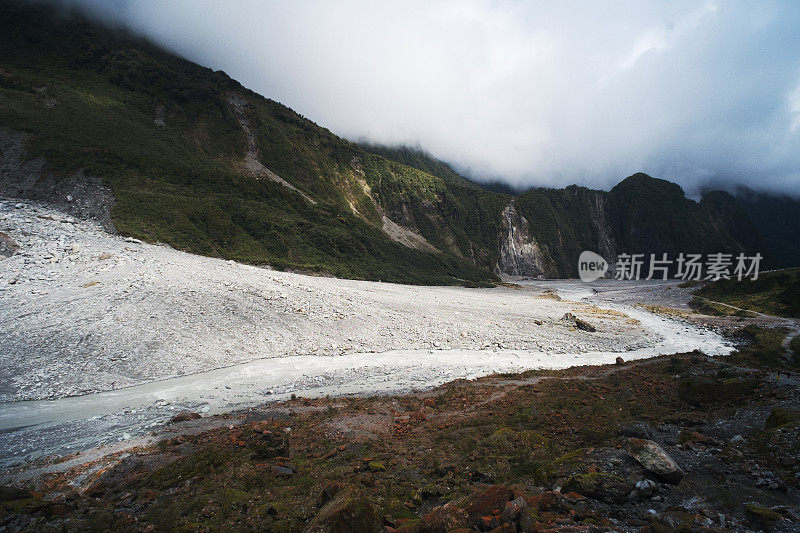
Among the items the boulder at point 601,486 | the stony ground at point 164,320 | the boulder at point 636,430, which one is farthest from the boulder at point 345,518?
the stony ground at point 164,320

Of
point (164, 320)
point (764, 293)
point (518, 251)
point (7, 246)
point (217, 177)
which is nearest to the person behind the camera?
point (164, 320)

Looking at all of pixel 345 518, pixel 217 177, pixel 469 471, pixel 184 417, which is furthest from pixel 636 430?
pixel 217 177

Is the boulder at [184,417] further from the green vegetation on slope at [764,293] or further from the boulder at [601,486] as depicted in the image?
the green vegetation on slope at [764,293]

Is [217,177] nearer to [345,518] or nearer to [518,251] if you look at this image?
[345,518]

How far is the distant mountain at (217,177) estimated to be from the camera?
4206 centimetres

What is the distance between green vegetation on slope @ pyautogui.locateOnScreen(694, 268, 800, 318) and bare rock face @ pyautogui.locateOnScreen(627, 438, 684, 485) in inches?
2169

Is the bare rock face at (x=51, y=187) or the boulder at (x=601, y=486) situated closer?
the boulder at (x=601, y=486)

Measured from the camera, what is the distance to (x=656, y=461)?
5301 mm

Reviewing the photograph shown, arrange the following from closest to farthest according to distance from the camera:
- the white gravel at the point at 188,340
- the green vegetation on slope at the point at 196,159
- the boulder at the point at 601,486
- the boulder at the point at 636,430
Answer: the boulder at the point at 601,486
the boulder at the point at 636,430
the white gravel at the point at 188,340
the green vegetation on slope at the point at 196,159

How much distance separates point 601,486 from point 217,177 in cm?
7046

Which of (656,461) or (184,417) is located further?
(184,417)

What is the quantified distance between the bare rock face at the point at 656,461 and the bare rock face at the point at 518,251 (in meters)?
123

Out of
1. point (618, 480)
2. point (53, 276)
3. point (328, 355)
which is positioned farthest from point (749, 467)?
point (53, 276)

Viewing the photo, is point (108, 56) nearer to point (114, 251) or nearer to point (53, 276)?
point (114, 251)
